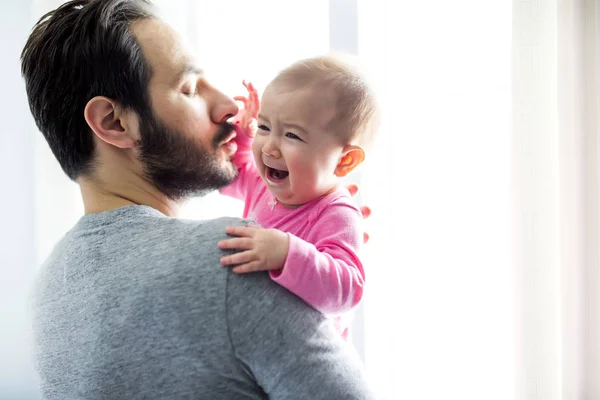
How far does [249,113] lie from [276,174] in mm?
222

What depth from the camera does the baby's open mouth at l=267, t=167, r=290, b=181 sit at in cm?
127

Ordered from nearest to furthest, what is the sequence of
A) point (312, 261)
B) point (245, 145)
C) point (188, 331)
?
point (188, 331) < point (312, 261) < point (245, 145)

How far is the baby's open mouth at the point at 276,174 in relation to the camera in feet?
4.17

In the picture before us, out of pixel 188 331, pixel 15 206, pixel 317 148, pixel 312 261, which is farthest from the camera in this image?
pixel 15 206

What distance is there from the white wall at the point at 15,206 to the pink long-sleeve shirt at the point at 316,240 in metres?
1.07

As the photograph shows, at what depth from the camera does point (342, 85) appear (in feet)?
4.09

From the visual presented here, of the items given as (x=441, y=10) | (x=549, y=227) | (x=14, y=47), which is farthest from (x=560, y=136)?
(x=14, y=47)

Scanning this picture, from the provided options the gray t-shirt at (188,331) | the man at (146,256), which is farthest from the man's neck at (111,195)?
the gray t-shirt at (188,331)

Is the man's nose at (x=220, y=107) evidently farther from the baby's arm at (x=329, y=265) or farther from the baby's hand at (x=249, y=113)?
the baby's arm at (x=329, y=265)

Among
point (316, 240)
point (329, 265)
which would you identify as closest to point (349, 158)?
point (316, 240)

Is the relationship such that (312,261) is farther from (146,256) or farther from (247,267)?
(146,256)

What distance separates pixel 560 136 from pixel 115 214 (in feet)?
4.90

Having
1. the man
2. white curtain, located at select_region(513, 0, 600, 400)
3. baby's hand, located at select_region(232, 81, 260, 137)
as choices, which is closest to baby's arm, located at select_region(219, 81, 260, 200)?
baby's hand, located at select_region(232, 81, 260, 137)

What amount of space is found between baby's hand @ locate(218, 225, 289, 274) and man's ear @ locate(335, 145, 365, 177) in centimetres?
35
